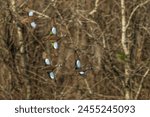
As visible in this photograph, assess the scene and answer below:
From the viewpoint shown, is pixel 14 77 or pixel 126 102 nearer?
pixel 126 102

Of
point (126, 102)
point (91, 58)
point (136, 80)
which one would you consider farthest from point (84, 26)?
point (126, 102)

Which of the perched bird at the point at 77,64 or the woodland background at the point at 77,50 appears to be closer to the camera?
the perched bird at the point at 77,64

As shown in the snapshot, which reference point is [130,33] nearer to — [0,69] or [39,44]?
[39,44]

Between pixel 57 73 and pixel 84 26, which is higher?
pixel 84 26

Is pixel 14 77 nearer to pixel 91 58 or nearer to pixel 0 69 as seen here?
pixel 0 69

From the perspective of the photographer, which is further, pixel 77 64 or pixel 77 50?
pixel 77 50

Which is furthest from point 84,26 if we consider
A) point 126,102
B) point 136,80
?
point 126,102

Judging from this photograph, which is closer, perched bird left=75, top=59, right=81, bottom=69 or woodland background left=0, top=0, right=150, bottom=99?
perched bird left=75, top=59, right=81, bottom=69
